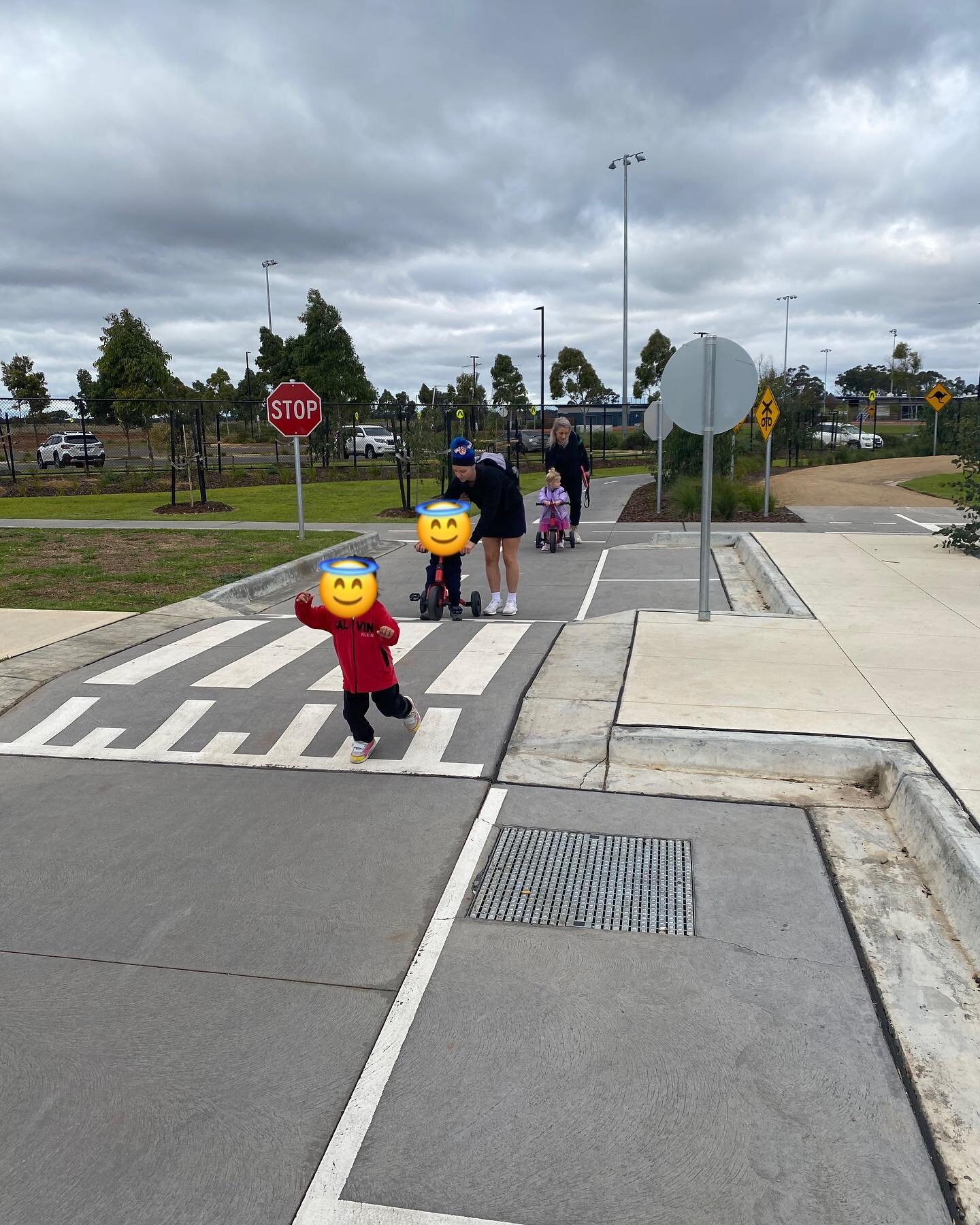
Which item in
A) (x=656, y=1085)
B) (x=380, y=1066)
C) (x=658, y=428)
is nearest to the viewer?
(x=656, y=1085)

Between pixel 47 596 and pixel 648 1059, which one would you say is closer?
pixel 648 1059

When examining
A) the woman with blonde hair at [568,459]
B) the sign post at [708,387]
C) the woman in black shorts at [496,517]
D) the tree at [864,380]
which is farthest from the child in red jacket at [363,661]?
the tree at [864,380]

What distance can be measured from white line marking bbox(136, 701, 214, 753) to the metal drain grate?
253 centimetres

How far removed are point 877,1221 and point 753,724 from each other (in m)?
3.37

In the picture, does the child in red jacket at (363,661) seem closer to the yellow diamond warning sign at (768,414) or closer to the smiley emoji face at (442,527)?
the smiley emoji face at (442,527)

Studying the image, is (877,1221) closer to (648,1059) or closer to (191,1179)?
(648,1059)

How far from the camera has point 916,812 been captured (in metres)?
4.47

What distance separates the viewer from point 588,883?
418 centimetres

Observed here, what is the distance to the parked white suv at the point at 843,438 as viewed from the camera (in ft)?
145

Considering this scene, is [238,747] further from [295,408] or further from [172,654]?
[295,408]

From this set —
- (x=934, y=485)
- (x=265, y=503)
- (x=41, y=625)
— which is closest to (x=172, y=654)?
(x=41, y=625)

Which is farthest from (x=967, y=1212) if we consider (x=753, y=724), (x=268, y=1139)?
(x=753, y=724)

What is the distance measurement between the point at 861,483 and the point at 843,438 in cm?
2150

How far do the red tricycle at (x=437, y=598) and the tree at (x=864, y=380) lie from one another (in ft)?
306
